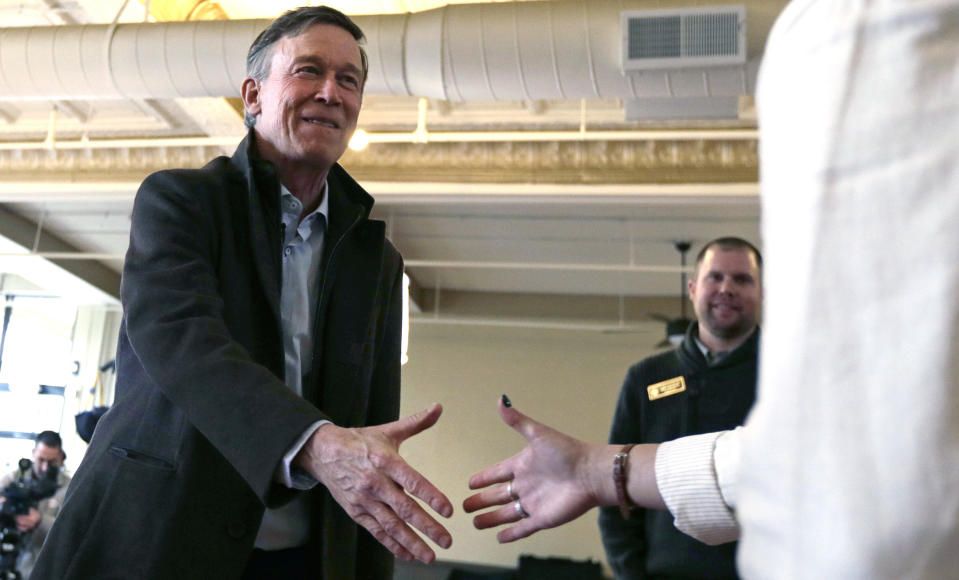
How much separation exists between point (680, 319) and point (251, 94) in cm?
657

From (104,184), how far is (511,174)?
3.62m

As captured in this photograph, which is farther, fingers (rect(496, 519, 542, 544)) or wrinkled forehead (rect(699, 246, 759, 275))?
wrinkled forehead (rect(699, 246, 759, 275))

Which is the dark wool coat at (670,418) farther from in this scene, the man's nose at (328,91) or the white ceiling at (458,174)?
the white ceiling at (458,174)

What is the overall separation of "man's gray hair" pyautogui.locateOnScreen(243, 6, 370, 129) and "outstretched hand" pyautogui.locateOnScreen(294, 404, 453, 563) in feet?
2.71

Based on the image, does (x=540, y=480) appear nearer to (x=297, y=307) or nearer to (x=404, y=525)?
(x=404, y=525)

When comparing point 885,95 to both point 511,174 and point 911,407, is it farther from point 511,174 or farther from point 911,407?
point 511,174

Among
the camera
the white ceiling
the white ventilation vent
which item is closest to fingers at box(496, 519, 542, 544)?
the white ventilation vent

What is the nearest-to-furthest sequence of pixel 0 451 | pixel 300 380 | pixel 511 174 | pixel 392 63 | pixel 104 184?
pixel 300 380 → pixel 392 63 → pixel 511 174 → pixel 104 184 → pixel 0 451

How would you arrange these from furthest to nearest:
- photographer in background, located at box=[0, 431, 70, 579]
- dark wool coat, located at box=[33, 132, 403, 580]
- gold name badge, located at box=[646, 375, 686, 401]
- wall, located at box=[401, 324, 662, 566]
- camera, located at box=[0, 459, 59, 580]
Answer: wall, located at box=[401, 324, 662, 566] → photographer in background, located at box=[0, 431, 70, 579] → camera, located at box=[0, 459, 59, 580] → gold name badge, located at box=[646, 375, 686, 401] → dark wool coat, located at box=[33, 132, 403, 580]

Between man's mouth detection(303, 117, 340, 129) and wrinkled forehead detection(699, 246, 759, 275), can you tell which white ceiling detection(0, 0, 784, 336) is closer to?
wrinkled forehead detection(699, 246, 759, 275)

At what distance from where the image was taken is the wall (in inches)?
426

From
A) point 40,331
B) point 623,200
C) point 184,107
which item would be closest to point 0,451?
point 40,331

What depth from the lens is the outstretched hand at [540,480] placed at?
1100 millimetres

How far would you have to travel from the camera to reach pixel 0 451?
12.0m
